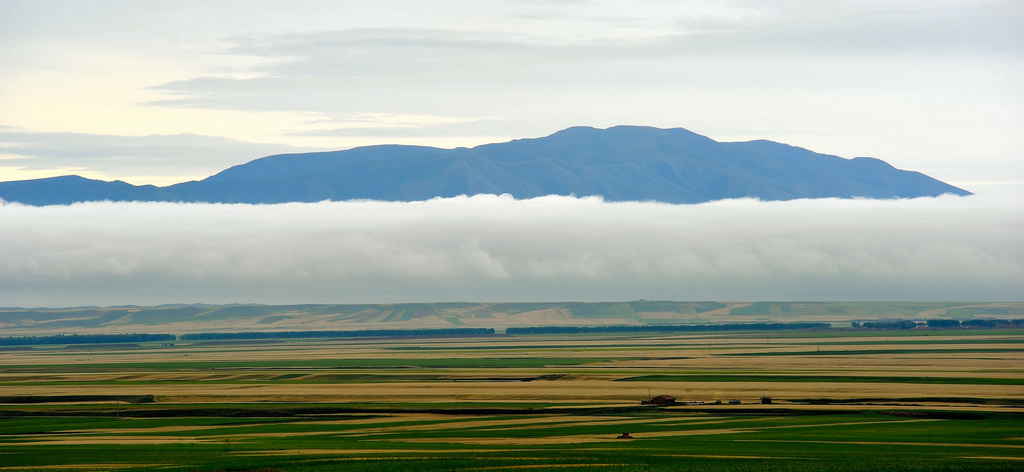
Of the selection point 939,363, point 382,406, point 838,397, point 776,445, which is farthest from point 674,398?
point 939,363

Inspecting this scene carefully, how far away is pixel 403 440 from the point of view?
243 ft

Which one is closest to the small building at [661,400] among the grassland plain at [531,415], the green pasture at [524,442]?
the grassland plain at [531,415]

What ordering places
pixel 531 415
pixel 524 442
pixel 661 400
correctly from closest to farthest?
pixel 524 442 → pixel 531 415 → pixel 661 400

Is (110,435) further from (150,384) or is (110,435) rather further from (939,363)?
(939,363)

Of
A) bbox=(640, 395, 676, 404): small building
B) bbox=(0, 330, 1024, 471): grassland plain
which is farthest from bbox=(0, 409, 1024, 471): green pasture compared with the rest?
bbox=(640, 395, 676, 404): small building

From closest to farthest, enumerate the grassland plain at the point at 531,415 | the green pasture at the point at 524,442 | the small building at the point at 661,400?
the green pasture at the point at 524,442 → the grassland plain at the point at 531,415 → the small building at the point at 661,400

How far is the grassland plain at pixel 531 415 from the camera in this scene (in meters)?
63.4

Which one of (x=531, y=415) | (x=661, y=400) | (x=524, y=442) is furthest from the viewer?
(x=661, y=400)

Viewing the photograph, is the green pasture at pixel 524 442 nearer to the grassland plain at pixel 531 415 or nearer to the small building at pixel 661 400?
the grassland plain at pixel 531 415

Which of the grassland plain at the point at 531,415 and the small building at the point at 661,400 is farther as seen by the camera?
the small building at the point at 661,400

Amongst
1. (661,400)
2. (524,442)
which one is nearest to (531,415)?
(661,400)

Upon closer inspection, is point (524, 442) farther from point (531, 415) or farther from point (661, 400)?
point (661, 400)

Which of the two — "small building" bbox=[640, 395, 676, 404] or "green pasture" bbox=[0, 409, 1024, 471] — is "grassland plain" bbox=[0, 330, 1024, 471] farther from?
"small building" bbox=[640, 395, 676, 404]

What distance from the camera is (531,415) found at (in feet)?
294
